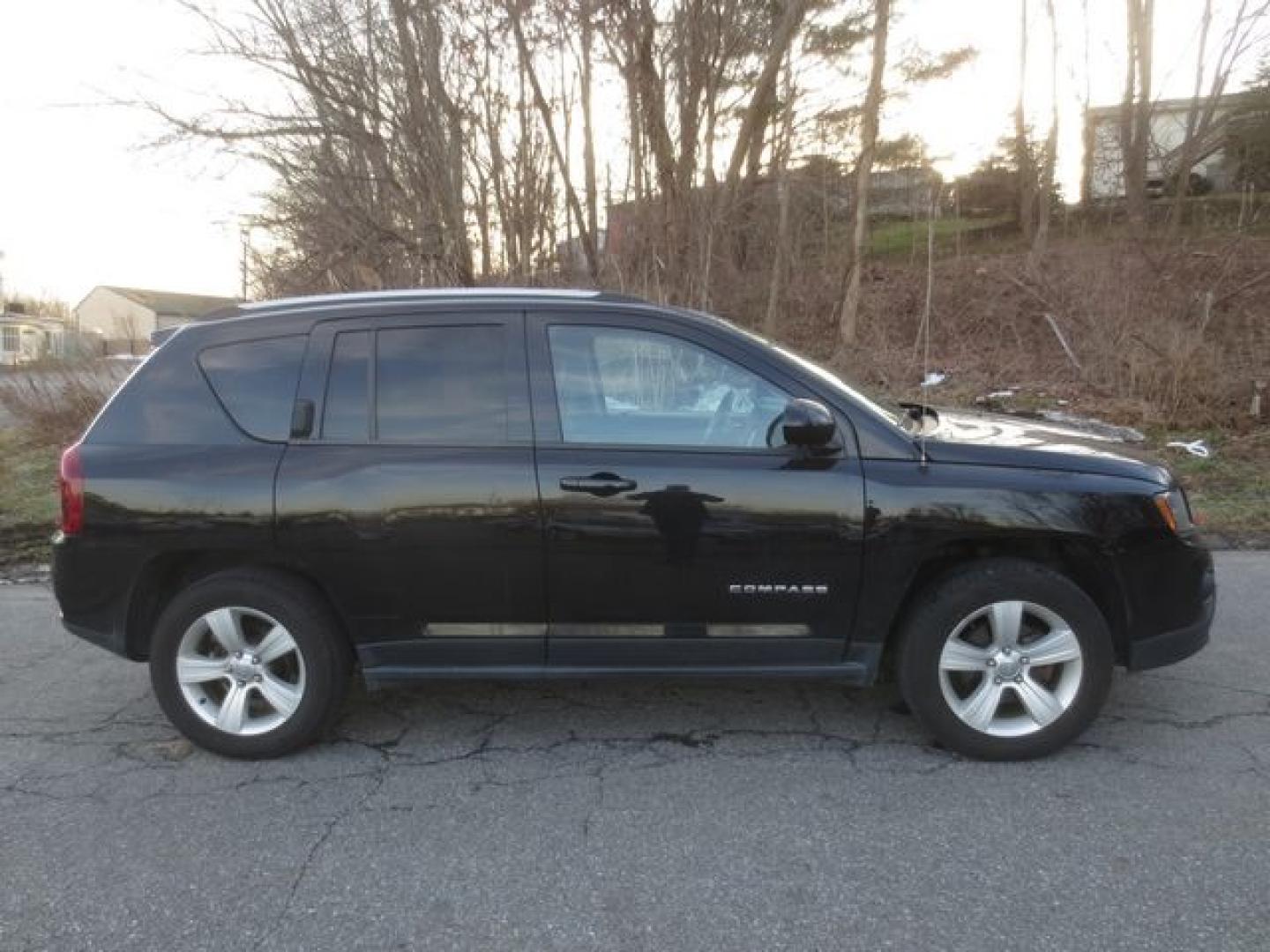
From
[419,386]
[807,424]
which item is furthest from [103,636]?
[807,424]

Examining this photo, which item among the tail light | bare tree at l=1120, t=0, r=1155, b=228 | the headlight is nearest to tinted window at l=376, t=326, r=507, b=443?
the tail light

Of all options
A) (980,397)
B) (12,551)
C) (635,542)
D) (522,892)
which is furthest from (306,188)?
(522,892)

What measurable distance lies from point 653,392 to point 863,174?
10.9 metres

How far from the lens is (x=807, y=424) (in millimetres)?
3432

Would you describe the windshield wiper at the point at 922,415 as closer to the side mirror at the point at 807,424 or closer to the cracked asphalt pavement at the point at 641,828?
the side mirror at the point at 807,424

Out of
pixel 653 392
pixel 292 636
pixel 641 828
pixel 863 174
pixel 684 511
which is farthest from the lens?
pixel 863 174

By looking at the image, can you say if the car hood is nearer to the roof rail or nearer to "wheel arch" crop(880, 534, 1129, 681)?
"wheel arch" crop(880, 534, 1129, 681)

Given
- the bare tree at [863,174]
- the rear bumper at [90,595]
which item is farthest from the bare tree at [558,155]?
the rear bumper at [90,595]

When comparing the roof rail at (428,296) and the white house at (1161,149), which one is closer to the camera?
the roof rail at (428,296)

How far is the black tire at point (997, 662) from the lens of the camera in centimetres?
352

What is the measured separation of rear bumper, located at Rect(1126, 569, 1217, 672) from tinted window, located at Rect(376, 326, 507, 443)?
2637mm

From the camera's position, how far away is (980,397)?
12406 mm

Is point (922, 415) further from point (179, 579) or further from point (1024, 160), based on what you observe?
point (1024, 160)

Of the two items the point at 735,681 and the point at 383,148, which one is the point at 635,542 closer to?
the point at 735,681
